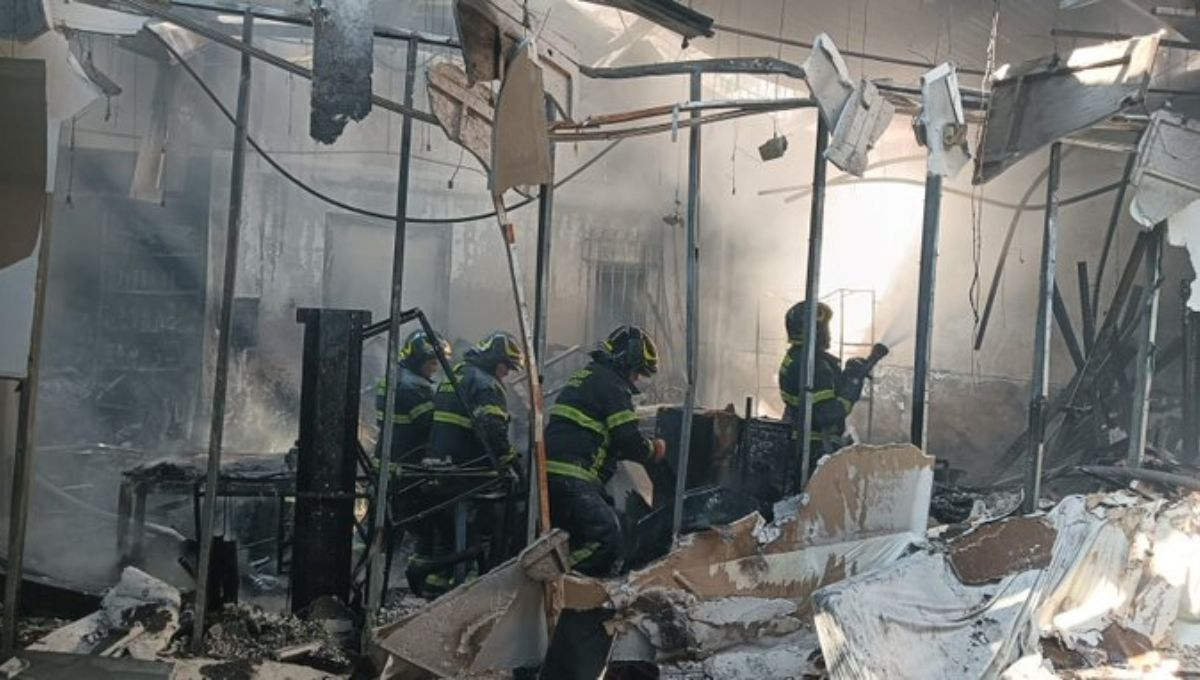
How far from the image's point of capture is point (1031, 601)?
4.34 m

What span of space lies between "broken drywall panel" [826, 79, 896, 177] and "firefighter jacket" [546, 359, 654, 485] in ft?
7.59

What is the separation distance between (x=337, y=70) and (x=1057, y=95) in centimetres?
473

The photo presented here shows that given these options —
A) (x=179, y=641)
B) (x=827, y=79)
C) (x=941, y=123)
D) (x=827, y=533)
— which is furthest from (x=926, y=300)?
(x=179, y=641)

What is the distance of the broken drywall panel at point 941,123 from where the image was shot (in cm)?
569

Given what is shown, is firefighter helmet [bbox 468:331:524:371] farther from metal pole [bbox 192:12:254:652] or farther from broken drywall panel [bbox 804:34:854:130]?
broken drywall panel [bbox 804:34:854:130]

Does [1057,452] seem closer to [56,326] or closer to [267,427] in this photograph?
[267,427]

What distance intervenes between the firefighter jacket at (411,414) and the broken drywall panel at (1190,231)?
5995 mm

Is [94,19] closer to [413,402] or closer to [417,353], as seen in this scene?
[417,353]

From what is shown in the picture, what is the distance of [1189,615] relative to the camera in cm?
549

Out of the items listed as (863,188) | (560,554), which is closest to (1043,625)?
(560,554)

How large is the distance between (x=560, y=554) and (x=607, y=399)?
2.34 meters

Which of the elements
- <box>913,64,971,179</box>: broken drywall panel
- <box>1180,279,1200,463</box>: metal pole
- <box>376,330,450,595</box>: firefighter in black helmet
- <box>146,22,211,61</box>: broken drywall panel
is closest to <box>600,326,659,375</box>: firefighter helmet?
<box>376,330,450,595</box>: firefighter in black helmet

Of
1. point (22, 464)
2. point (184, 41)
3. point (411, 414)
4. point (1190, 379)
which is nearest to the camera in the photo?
point (22, 464)

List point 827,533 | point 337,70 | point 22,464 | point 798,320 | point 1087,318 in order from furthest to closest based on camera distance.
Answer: point 1087,318, point 798,320, point 827,533, point 22,464, point 337,70
